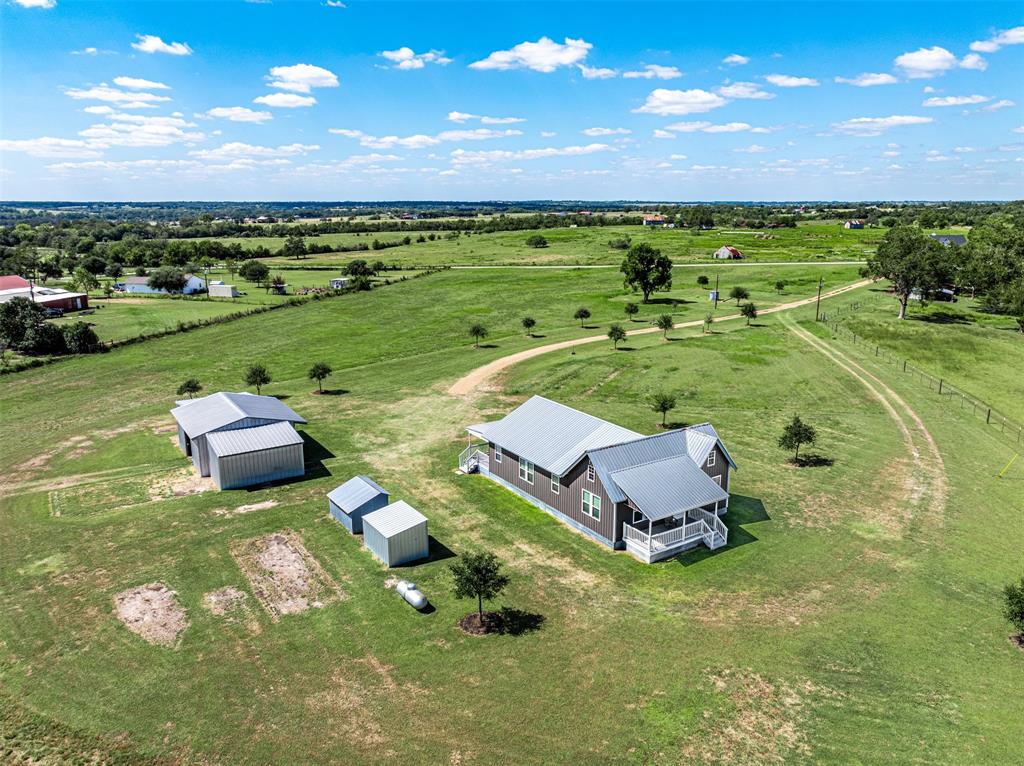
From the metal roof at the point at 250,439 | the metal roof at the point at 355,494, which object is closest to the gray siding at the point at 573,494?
the metal roof at the point at 355,494

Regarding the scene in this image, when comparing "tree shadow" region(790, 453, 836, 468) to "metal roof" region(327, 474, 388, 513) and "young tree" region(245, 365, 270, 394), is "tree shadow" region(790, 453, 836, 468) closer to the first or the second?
"metal roof" region(327, 474, 388, 513)

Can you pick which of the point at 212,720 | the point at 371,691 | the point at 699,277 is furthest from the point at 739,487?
the point at 699,277

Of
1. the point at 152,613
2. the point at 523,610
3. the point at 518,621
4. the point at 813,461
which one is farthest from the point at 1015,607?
the point at 152,613

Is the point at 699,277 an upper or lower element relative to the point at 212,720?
upper

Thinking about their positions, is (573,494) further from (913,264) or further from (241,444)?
(913,264)

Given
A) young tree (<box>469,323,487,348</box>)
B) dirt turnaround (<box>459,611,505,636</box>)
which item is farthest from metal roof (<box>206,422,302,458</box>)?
young tree (<box>469,323,487,348</box>)

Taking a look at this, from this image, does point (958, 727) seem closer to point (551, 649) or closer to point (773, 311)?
point (551, 649)
